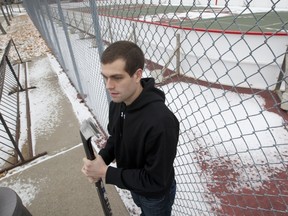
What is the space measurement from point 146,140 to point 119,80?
399 mm

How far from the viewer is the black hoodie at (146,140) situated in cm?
132

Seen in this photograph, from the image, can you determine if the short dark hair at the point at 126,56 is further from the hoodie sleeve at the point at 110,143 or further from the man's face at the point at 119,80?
the hoodie sleeve at the point at 110,143

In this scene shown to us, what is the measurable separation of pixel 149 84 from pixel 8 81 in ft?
24.6

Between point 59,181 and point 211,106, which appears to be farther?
point 211,106

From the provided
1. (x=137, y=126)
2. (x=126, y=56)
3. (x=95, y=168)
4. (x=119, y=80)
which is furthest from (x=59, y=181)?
(x=126, y=56)

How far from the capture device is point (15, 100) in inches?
246

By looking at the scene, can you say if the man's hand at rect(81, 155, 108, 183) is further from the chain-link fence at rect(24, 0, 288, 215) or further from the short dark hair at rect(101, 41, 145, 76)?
the chain-link fence at rect(24, 0, 288, 215)

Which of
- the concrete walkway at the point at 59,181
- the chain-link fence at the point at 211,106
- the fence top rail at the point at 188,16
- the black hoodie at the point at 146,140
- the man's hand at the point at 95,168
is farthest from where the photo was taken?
the concrete walkway at the point at 59,181

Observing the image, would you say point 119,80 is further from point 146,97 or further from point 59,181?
point 59,181

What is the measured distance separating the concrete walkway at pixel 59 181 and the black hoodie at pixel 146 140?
148cm

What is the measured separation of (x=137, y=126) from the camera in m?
1.41

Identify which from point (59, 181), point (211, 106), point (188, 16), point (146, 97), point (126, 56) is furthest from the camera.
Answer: point (211, 106)

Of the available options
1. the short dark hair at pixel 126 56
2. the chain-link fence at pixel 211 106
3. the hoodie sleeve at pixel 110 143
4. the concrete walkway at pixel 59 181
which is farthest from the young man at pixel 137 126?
the concrete walkway at pixel 59 181

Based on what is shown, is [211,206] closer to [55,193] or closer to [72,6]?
[55,193]
